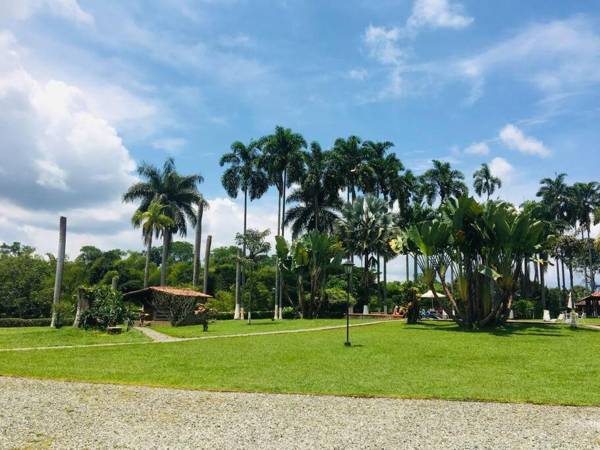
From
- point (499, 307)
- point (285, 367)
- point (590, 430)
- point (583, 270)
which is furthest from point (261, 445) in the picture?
point (583, 270)

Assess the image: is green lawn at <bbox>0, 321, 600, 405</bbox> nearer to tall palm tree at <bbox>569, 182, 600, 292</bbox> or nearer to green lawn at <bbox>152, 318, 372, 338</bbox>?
green lawn at <bbox>152, 318, 372, 338</bbox>

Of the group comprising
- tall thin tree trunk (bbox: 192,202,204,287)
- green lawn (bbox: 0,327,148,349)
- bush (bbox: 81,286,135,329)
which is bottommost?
green lawn (bbox: 0,327,148,349)

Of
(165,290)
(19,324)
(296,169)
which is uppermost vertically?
(296,169)

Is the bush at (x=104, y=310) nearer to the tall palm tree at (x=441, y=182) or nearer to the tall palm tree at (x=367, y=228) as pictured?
the tall palm tree at (x=367, y=228)

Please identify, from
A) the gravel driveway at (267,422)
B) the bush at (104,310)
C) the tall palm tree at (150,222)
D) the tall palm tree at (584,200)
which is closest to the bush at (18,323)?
the tall palm tree at (150,222)

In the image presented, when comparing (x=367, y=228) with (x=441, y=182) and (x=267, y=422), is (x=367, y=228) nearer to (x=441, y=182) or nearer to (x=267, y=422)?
(x=441, y=182)

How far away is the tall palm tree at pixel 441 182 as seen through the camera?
57.2 meters

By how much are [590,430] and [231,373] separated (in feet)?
27.7

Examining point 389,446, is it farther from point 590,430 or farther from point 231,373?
point 231,373

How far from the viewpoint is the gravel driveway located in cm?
723

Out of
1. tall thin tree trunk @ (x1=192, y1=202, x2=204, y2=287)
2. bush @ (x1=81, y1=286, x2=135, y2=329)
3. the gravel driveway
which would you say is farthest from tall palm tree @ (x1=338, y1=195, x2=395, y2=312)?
the gravel driveway

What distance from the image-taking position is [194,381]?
1217 cm

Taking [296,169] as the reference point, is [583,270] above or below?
below

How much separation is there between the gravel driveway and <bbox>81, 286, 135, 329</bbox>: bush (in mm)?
17503
